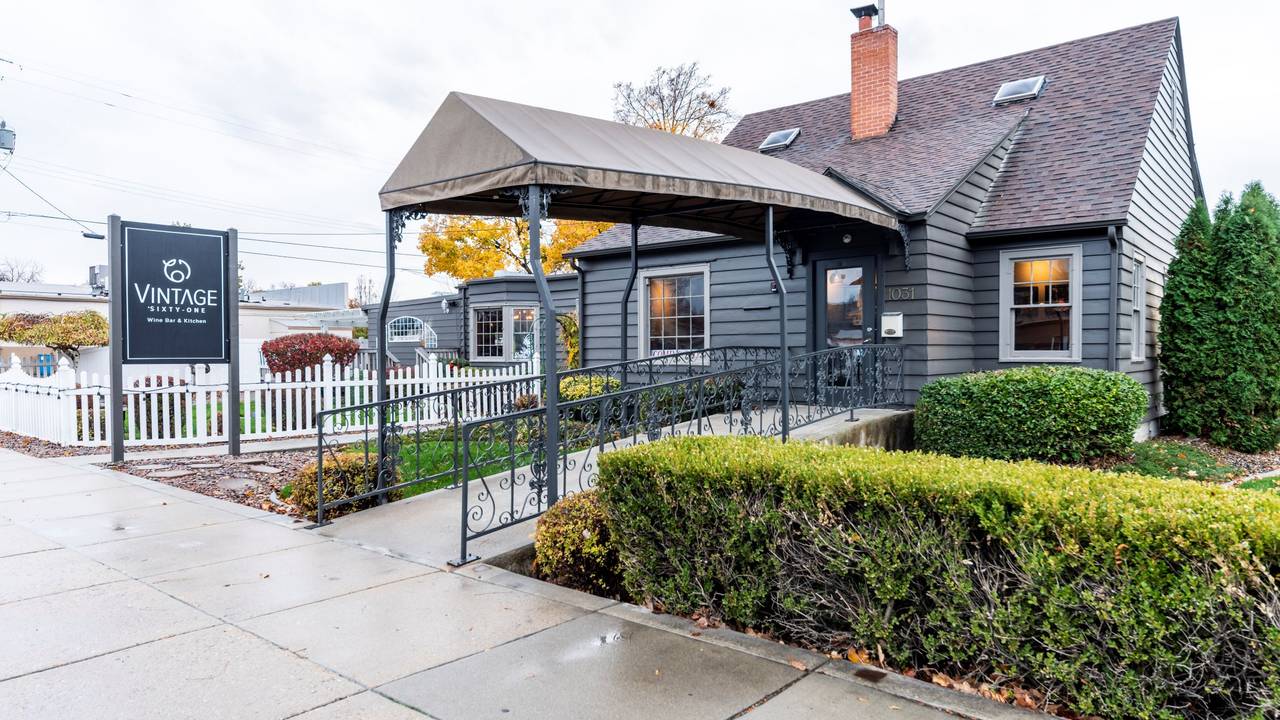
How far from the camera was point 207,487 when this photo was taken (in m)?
7.90

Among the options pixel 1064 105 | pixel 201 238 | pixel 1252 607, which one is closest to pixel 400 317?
pixel 201 238

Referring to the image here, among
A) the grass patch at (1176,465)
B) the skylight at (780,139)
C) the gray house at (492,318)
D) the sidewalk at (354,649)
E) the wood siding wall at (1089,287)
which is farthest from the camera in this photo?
the gray house at (492,318)

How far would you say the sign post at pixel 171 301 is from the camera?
952cm

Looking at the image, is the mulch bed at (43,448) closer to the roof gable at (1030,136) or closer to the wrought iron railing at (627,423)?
the wrought iron railing at (627,423)

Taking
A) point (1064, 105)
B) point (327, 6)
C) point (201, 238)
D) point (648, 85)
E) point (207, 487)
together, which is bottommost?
point (207, 487)

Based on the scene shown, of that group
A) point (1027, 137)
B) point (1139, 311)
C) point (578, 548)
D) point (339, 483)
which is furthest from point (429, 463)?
point (1139, 311)

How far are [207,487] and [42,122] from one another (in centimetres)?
2493

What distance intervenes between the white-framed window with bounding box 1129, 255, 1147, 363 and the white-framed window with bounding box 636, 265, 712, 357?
603cm

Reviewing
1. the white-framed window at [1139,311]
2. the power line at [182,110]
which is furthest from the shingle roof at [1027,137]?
the power line at [182,110]

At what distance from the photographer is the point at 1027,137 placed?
11586 mm

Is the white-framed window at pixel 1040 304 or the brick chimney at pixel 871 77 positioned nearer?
the white-framed window at pixel 1040 304

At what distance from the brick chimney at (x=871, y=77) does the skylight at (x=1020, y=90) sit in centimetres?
166

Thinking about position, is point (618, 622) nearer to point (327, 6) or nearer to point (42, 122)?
point (327, 6)

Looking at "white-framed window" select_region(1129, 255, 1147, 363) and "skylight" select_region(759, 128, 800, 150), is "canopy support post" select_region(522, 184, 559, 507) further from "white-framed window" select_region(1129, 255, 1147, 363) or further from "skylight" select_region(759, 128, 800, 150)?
"skylight" select_region(759, 128, 800, 150)
